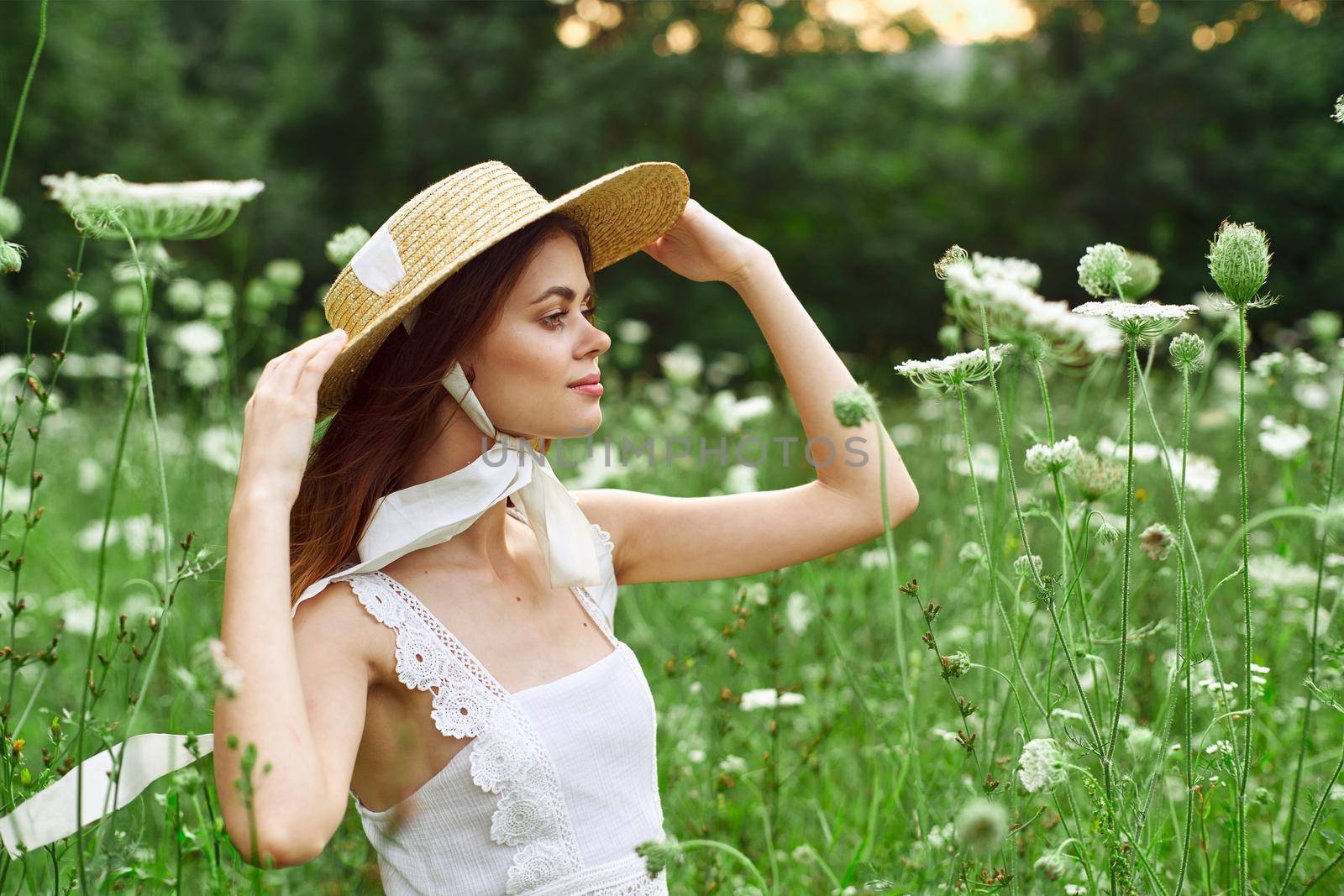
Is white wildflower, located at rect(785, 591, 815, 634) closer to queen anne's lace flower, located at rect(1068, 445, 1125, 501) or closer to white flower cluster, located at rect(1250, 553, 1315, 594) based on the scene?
white flower cluster, located at rect(1250, 553, 1315, 594)

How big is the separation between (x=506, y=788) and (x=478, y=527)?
1.24ft

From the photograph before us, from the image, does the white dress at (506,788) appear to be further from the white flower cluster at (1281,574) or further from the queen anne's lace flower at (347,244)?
the white flower cluster at (1281,574)

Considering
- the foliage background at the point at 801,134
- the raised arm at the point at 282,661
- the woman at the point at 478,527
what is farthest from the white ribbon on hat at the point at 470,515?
the foliage background at the point at 801,134

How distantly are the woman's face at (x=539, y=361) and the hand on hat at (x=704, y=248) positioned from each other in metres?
0.23

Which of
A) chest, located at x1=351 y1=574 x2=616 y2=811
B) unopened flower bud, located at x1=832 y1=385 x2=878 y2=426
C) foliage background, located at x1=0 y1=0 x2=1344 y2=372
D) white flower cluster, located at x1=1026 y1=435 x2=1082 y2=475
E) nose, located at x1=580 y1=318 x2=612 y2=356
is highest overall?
unopened flower bud, located at x1=832 y1=385 x2=878 y2=426

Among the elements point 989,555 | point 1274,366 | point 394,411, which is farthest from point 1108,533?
point 1274,366

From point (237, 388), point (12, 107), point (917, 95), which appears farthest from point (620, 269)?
point (237, 388)

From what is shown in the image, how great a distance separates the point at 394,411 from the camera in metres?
1.54

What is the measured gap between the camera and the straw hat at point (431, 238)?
58.1 inches

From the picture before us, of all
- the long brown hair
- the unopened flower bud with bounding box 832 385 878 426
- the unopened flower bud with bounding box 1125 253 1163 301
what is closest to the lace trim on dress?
the long brown hair

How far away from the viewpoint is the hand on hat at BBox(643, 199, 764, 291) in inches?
68.6

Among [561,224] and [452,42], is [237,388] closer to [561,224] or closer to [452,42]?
[561,224]

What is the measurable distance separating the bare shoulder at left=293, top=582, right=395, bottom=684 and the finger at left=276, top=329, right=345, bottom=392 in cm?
28

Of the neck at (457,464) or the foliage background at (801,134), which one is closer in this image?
the neck at (457,464)
